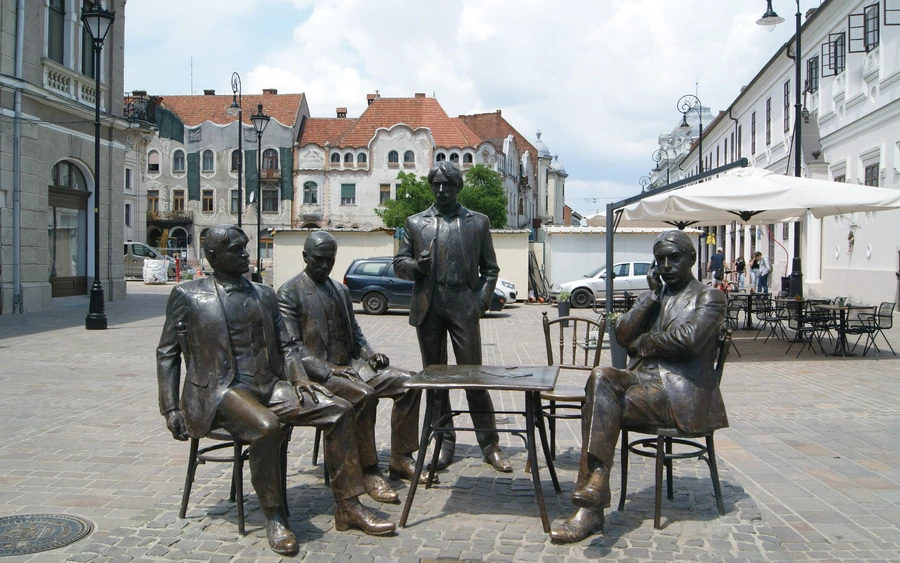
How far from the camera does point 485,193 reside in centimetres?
4947

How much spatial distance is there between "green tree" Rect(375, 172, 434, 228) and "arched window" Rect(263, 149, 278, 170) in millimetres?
10767

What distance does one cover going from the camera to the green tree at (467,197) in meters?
47.3

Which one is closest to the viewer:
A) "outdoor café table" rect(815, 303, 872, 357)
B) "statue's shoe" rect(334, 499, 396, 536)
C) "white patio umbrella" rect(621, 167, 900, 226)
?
"statue's shoe" rect(334, 499, 396, 536)

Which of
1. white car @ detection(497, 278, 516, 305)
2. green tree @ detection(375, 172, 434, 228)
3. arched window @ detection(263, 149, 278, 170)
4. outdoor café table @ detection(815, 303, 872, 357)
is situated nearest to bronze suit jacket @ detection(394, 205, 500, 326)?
outdoor café table @ detection(815, 303, 872, 357)

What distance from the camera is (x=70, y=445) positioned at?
20.0 ft

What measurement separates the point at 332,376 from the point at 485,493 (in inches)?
47.9

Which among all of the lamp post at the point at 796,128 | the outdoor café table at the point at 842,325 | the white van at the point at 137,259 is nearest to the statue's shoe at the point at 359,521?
the outdoor café table at the point at 842,325

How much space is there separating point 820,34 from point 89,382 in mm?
25811

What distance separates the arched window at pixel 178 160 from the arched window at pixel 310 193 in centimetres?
864

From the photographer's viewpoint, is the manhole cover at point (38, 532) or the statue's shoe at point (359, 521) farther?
the statue's shoe at point (359, 521)

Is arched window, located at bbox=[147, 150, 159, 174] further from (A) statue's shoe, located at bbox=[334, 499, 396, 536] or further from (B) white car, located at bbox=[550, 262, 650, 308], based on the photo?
(A) statue's shoe, located at bbox=[334, 499, 396, 536]

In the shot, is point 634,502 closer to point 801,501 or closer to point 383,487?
point 801,501

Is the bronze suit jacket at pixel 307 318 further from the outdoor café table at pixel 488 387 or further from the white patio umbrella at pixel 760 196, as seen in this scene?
Result: the white patio umbrella at pixel 760 196

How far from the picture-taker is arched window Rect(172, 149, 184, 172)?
55.1 m
